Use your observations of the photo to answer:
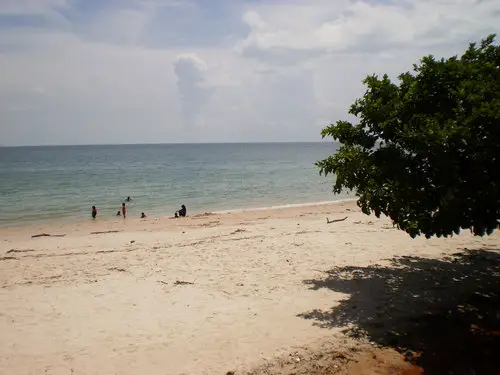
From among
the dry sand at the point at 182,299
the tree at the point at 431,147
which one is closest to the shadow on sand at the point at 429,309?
the dry sand at the point at 182,299

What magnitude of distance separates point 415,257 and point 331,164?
5380 mm

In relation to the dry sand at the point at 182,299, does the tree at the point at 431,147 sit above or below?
above

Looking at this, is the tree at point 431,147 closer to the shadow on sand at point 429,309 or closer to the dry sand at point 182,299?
the shadow on sand at point 429,309

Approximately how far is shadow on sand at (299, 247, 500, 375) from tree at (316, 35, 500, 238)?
6.72 ft

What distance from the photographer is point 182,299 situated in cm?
1017

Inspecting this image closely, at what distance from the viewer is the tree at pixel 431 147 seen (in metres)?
7.26

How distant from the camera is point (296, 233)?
17.3m

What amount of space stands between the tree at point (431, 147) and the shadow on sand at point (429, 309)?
6.72 feet

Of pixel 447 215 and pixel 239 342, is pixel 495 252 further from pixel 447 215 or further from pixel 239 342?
pixel 239 342

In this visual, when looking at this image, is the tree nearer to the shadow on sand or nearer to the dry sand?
the shadow on sand

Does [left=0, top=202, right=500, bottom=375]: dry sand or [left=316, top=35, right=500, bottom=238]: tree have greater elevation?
[left=316, top=35, right=500, bottom=238]: tree

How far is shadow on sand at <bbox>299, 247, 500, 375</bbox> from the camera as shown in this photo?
7195mm

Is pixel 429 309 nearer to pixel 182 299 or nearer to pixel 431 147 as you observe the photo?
pixel 431 147

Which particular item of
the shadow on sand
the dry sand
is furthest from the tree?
the dry sand
